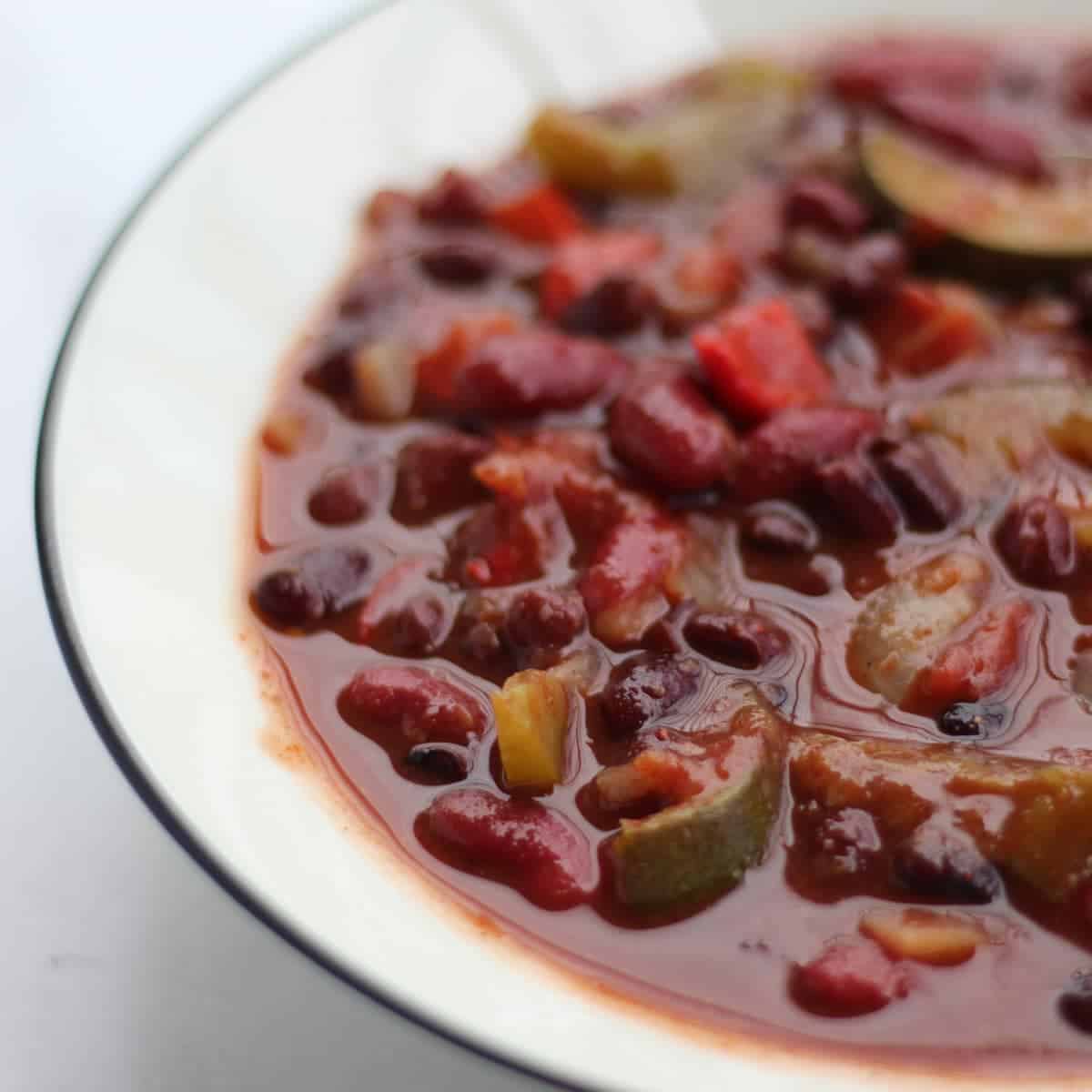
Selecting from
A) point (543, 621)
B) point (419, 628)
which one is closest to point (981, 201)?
point (543, 621)

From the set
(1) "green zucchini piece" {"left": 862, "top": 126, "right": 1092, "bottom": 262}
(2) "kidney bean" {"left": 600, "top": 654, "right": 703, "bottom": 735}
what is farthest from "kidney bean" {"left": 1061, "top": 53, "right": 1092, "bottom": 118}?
(2) "kidney bean" {"left": 600, "top": 654, "right": 703, "bottom": 735}

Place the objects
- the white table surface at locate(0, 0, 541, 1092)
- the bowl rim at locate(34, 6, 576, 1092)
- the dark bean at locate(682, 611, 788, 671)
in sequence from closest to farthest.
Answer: the bowl rim at locate(34, 6, 576, 1092)
the white table surface at locate(0, 0, 541, 1092)
the dark bean at locate(682, 611, 788, 671)

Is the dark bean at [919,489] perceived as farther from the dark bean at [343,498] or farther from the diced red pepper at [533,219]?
the diced red pepper at [533,219]

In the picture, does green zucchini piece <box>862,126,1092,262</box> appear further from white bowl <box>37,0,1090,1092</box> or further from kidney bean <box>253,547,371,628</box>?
kidney bean <box>253,547,371,628</box>

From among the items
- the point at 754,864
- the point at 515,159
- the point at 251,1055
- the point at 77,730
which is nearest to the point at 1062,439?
the point at 754,864

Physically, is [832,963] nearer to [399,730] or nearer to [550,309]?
[399,730]

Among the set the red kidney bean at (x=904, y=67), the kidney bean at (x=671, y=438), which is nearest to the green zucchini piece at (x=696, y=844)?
the kidney bean at (x=671, y=438)

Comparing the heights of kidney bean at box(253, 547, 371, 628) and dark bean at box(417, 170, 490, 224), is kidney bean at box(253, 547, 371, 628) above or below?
below

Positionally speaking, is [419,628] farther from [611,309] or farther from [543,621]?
[611,309]
